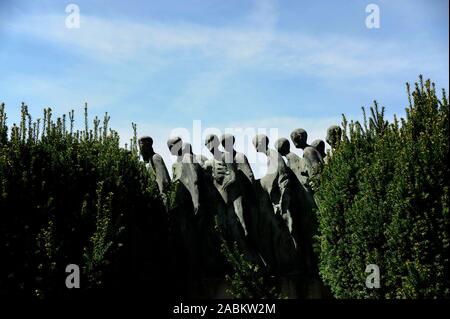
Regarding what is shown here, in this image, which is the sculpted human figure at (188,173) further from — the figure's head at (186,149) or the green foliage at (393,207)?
the green foliage at (393,207)

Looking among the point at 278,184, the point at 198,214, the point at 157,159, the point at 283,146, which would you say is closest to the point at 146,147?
the point at 157,159

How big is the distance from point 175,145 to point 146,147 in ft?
2.41

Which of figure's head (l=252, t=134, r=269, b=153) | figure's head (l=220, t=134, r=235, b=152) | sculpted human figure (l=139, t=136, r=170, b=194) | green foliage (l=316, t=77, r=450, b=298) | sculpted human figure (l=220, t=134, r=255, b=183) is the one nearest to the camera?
green foliage (l=316, t=77, r=450, b=298)

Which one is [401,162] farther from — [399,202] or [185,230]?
[185,230]

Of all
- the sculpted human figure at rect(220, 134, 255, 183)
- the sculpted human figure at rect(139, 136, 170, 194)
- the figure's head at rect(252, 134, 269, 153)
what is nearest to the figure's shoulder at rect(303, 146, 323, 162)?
the figure's head at rect(252, 134, 269, 153)

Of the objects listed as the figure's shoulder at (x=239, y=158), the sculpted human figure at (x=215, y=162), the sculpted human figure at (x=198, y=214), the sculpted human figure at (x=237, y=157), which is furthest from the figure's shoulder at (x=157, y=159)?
the figure's shoulder at (x=239, y=158)

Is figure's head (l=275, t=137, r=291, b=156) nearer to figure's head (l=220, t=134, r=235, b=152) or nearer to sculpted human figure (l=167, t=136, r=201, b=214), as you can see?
figure's head (l=220, t=134, r=235, b=152)

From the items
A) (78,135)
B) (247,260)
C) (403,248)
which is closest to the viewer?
(403,248)

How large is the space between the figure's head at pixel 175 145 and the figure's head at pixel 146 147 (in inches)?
19.5

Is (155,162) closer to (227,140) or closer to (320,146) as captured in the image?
(227,140)

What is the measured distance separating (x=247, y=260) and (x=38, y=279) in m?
5.77

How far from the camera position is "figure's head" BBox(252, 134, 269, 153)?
1804 cm
